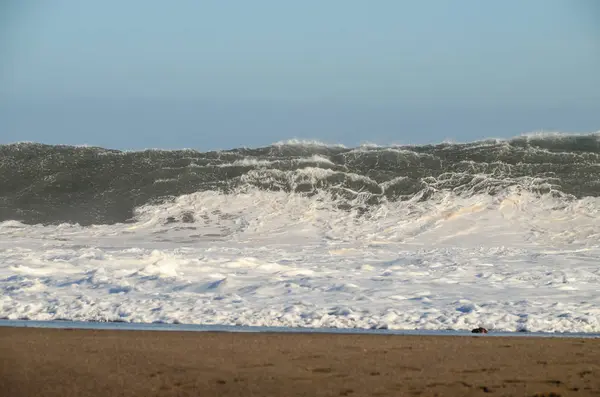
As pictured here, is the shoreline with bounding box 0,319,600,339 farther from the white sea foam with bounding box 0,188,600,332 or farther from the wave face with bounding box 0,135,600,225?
the wave face with bounding box 0,135,600,225

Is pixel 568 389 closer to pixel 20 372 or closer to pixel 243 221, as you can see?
pixel 20 372

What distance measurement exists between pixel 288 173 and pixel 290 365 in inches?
509

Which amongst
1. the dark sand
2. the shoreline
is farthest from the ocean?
the dark sand

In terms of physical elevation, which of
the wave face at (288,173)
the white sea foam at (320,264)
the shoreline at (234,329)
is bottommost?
the shoreline at (234,329)

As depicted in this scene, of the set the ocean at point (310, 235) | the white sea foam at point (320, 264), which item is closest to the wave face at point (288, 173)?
the ocean at point (310, 235)

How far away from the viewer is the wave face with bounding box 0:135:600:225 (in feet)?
55.5

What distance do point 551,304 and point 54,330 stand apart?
4210mm

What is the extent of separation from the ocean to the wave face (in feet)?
0.17

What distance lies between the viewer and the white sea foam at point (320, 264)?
25.2 feet

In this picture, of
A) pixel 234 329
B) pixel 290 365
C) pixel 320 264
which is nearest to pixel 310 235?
pixel 320 264

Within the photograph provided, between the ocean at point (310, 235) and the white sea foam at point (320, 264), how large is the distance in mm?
31

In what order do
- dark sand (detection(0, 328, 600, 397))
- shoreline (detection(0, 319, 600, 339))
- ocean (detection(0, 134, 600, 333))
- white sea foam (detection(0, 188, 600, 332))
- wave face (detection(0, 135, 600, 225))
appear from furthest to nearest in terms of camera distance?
wave face (detection(0, 135, 600, 225))
ocean (detection(0, 134, 600, 333))
white sea foam (detection(0, 188, 600, 332))
shoreline (detection(0, 319, 600, 339))
dark sand (detection(0, 328, 600, 397))

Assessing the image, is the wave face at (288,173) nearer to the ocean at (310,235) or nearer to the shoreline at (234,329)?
the ocean at (310,235)

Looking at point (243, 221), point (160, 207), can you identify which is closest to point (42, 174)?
point (160, 207)
